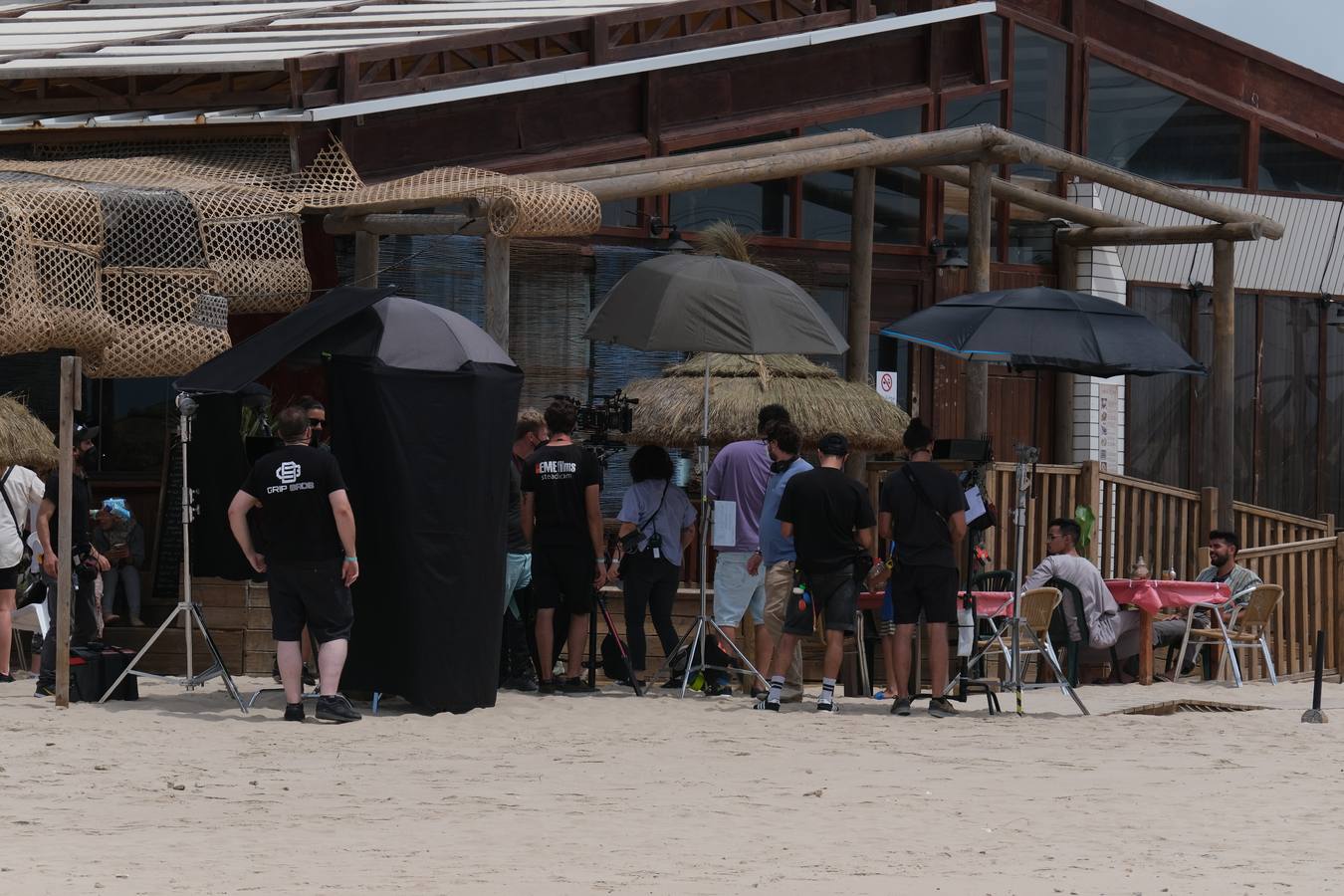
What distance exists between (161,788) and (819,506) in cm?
434

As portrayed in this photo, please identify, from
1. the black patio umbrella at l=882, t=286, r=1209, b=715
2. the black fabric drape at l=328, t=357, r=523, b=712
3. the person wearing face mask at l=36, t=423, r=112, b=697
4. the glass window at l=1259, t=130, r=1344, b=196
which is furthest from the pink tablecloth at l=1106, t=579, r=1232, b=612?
the glass window at l=1259, t=130, r=1344, b=196

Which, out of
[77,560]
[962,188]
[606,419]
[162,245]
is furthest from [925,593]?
[962,188]

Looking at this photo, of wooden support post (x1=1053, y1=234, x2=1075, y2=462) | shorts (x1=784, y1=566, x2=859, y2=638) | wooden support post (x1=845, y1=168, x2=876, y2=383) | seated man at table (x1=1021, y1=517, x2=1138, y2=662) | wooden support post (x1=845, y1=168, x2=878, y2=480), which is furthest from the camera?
wooden support post (x1=1053, y1=234, x2=1075, y2=462)

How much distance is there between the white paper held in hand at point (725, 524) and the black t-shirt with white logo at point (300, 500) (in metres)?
2.44

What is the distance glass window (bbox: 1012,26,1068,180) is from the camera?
768 inches

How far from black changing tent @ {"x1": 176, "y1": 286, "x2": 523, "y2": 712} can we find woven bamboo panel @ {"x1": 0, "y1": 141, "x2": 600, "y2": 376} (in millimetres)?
1500

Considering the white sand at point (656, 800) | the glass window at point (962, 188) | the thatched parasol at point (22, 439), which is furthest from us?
the glass window at point (962, 188)

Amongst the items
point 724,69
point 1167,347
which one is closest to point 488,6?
point 724,69

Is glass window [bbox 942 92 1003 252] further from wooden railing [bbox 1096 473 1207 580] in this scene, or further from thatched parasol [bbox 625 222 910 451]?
thatched parasol [bbox 625 222 910 451]

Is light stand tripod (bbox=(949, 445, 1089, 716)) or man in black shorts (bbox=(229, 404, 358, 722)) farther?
light stand tripod (bbox=(949, 445, 1089, 716))

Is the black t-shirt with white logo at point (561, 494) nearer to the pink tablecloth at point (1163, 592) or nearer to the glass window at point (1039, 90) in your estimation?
the pink tablecloth at point (1163, 592)

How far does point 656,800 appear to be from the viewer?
844 cm

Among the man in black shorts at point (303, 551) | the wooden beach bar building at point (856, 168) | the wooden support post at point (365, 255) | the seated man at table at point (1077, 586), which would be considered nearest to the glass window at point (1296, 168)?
the wooden beach bar building at point (856, 168)

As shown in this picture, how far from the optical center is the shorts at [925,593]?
37.9ft
